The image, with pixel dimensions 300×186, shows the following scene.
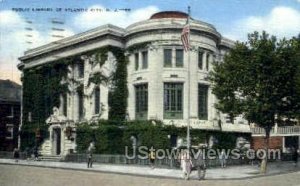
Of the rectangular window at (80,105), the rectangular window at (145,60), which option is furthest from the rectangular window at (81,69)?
the rectangular window at (145,60)

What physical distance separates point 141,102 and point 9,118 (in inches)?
1090

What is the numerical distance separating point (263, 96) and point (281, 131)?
Answer: 2229 cm

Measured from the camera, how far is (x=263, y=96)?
31031 millimetres

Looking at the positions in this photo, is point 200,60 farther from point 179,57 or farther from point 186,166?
point 186,166

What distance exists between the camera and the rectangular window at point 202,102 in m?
42.2

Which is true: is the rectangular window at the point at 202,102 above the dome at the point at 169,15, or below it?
below

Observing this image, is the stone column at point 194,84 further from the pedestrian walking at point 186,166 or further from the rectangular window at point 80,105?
the pedestrian walking at point 186,166

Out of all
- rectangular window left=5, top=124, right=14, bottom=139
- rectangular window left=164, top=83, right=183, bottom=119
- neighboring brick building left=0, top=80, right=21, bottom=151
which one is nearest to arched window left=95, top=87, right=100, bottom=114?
rectangular window left=164, top=83, right=183, bottom=119

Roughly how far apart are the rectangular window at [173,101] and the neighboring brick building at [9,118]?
91.5 feet

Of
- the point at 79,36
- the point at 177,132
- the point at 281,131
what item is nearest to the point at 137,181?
the point at 177,132

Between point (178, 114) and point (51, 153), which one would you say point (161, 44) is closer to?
point (178, 114)

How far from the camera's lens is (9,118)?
63781 mm

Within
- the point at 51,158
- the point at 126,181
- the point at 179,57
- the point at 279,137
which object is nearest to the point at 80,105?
the point at 51,158

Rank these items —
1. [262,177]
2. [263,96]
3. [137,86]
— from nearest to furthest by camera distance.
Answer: [262,177], [263,96], [137,86]
